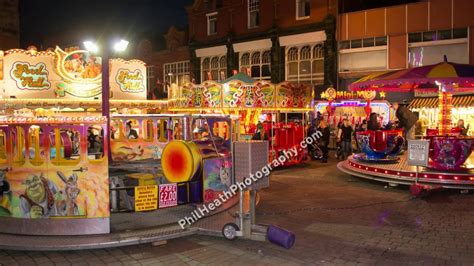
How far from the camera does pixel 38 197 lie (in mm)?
6719

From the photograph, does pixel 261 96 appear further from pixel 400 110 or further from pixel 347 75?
pixel 347 75

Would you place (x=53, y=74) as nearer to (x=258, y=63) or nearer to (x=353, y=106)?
(x=353, y=106)

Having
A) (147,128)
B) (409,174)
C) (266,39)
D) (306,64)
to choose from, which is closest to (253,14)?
(266,39)

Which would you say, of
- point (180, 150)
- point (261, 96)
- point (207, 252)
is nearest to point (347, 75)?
point (261, 96)

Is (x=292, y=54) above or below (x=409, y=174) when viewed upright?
above

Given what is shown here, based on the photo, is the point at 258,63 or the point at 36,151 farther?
the point at 258,63

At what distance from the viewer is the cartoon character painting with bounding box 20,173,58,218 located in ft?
22.0

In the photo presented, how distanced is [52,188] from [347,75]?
20375 mm

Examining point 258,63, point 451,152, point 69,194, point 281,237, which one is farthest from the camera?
point 258,63

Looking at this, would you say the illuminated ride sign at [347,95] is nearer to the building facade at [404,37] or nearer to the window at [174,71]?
the building facade at [404,37]

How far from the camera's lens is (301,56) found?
26.9m

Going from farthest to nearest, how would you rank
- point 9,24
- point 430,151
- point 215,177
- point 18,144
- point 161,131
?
1. point 9,24
2. point 161,131
3. point 430,151
4. point 215,177
5. point 18,144

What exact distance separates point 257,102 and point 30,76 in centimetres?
822

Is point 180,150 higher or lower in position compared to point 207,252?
higher
